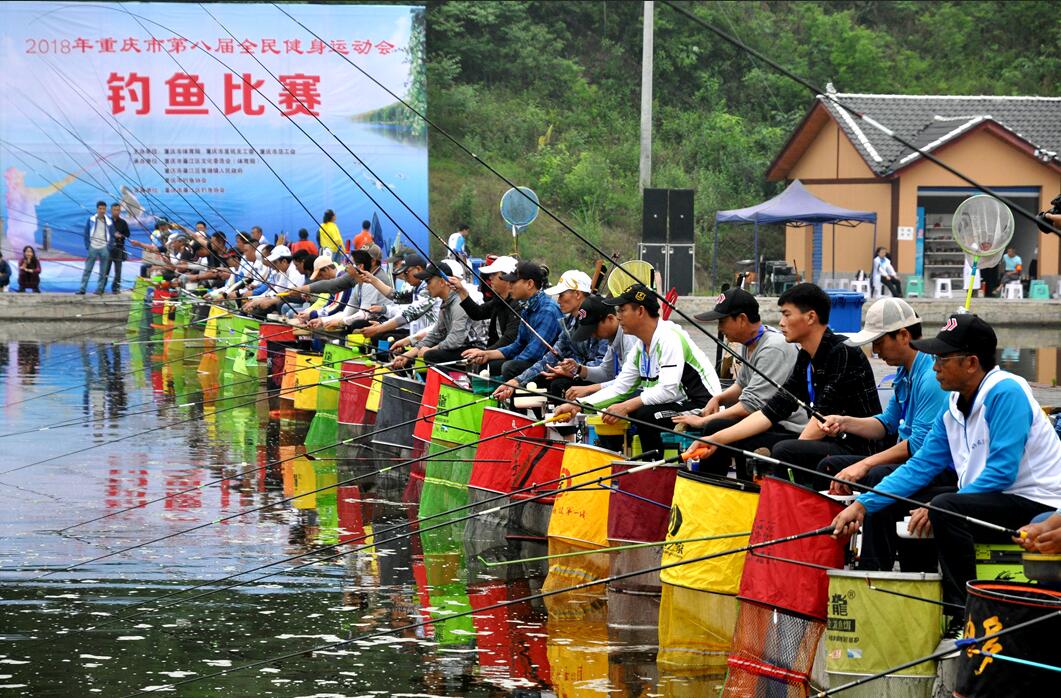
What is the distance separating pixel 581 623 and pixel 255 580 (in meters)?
1.97

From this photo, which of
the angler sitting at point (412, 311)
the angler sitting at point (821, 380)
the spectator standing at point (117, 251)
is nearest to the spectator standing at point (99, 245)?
the spectator standing at point (117, 251)

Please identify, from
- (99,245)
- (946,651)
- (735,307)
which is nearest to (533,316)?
(735,307)

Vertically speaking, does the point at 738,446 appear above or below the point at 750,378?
below

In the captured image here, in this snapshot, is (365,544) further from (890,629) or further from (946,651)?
(946,651)

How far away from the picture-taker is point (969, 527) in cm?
616

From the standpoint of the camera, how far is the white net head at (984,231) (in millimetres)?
11706

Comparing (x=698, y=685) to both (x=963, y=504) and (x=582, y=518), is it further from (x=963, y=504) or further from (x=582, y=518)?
(x=582, y=518)

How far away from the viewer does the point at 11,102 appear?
3747 cm

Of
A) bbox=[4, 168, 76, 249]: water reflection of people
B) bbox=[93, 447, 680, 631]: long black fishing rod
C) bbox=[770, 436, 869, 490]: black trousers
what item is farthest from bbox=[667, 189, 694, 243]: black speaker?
bbox=[770, 436, 869, 490]: black trousers

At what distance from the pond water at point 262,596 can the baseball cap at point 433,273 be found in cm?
168

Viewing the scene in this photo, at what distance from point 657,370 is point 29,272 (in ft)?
93.3

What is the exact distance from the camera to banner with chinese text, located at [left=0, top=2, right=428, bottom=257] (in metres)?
37.0

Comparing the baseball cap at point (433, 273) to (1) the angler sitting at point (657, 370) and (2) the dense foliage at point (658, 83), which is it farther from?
(2) the dense foliage at point (658, 83)

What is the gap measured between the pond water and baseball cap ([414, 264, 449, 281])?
168 centimetres
